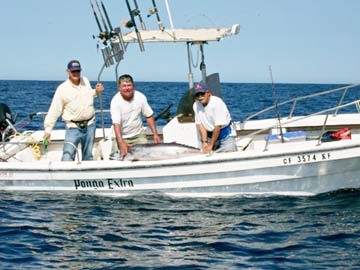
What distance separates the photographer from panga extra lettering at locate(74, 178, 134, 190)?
33.6 ft

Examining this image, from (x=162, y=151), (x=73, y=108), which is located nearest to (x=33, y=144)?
(x=73, y=108)

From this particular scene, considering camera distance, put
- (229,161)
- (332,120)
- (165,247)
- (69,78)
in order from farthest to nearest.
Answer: (332,120)
(69,78)
(229,161)
(165,247)

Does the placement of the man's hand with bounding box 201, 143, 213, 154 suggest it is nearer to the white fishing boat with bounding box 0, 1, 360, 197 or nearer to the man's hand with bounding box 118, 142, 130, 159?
the white fishing boat with bounding box 0, 1, 360, 197

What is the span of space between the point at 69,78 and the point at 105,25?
3.82 feet

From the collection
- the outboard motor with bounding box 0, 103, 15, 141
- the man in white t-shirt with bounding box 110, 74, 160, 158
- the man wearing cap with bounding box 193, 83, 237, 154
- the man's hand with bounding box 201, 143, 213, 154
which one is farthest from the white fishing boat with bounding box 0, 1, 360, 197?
the outboard motor with bounding box 0, 103, 15, 141

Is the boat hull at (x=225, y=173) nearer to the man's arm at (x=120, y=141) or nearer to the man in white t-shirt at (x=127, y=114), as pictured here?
the man's arm at (x=120, y=141)

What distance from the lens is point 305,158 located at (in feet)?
31.1

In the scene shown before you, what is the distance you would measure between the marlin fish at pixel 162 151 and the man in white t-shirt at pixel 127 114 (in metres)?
0.24

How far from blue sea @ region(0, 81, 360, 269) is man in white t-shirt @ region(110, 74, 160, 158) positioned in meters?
0.98

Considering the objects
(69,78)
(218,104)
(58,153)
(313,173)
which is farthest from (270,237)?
(58,153)

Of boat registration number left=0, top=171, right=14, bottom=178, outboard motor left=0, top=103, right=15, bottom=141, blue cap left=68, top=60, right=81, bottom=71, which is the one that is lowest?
boat registration number left=0, top=171, right=14, bottom=178

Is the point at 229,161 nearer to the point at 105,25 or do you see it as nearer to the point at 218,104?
the point at 218,104

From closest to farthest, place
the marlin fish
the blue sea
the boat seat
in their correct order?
the blue sea → the marlin fish → the boat seat

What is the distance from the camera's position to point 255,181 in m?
9.76
